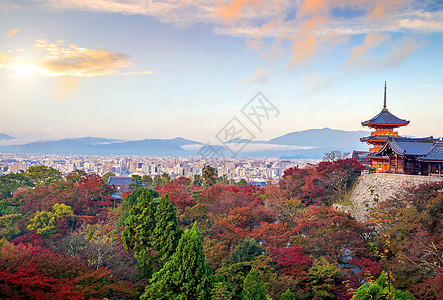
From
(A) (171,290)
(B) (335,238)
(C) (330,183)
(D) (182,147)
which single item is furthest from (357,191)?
(D) (182,147)

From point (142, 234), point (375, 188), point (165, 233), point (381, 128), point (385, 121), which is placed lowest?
point (142, 234)

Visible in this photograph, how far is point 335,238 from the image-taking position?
11.6 m

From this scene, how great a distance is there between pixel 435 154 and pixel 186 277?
1321cm

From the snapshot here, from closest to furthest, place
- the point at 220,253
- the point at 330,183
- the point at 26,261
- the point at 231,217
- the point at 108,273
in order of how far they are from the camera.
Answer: the point at 26,261
the point at 108,273
the point at 220,253
the point at 231,217
the point at 330,183

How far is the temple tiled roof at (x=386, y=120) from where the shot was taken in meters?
19.6

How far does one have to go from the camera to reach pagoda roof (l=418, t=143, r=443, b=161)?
15.0m

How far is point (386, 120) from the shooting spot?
65.9ft

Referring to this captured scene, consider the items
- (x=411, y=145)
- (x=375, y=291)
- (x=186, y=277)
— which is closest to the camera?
(x=375, y=291)

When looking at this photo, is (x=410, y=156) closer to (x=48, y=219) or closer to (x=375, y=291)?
(x=375, y=291)

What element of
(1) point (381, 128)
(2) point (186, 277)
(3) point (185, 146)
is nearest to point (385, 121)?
(1) point (381, 128)

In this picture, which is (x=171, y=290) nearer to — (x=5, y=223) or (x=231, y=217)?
(x=231, y=217)

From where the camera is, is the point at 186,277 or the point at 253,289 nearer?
the point at 253,289

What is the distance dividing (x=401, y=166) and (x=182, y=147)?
4195 inches

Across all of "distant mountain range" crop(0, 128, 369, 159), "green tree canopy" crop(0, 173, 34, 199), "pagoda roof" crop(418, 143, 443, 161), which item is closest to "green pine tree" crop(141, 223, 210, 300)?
"pagoda roof" crop(418, 143, 443, 161)
